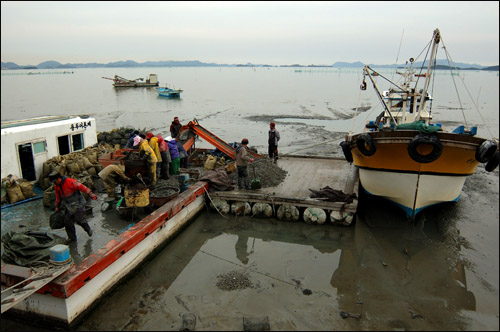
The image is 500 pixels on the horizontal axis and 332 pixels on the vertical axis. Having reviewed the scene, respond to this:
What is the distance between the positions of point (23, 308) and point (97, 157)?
727cm

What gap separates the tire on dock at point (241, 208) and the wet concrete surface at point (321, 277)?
0.19 m

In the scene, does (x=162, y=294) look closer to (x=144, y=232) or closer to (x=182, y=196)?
(x=144, y=232)

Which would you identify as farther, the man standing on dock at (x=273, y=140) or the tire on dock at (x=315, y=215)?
the man standing on dock at (x=273, y=140)

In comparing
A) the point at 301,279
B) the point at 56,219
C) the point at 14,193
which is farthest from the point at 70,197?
the point at 301,279

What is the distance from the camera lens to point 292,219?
8.79 metres

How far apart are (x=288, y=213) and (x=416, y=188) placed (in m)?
3.19

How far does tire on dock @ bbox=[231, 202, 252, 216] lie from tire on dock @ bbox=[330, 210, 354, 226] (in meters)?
2.18

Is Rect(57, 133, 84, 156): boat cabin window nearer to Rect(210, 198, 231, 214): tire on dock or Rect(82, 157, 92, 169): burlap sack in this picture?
Rect(82, 157, 92, 169): burlap sack

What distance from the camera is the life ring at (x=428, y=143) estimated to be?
24.0 feet

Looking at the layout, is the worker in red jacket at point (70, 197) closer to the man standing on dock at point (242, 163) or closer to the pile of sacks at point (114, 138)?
the man standing on dock at point (242, 163)

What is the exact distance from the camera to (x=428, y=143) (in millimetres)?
7363

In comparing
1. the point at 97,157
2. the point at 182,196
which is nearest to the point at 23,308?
the point at 182,196

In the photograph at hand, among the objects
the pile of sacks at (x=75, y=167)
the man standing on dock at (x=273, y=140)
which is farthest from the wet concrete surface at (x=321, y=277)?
the pile of sacks at (x=75, y=167)

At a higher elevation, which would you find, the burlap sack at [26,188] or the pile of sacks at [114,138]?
the pile of sacks at [114,138]
